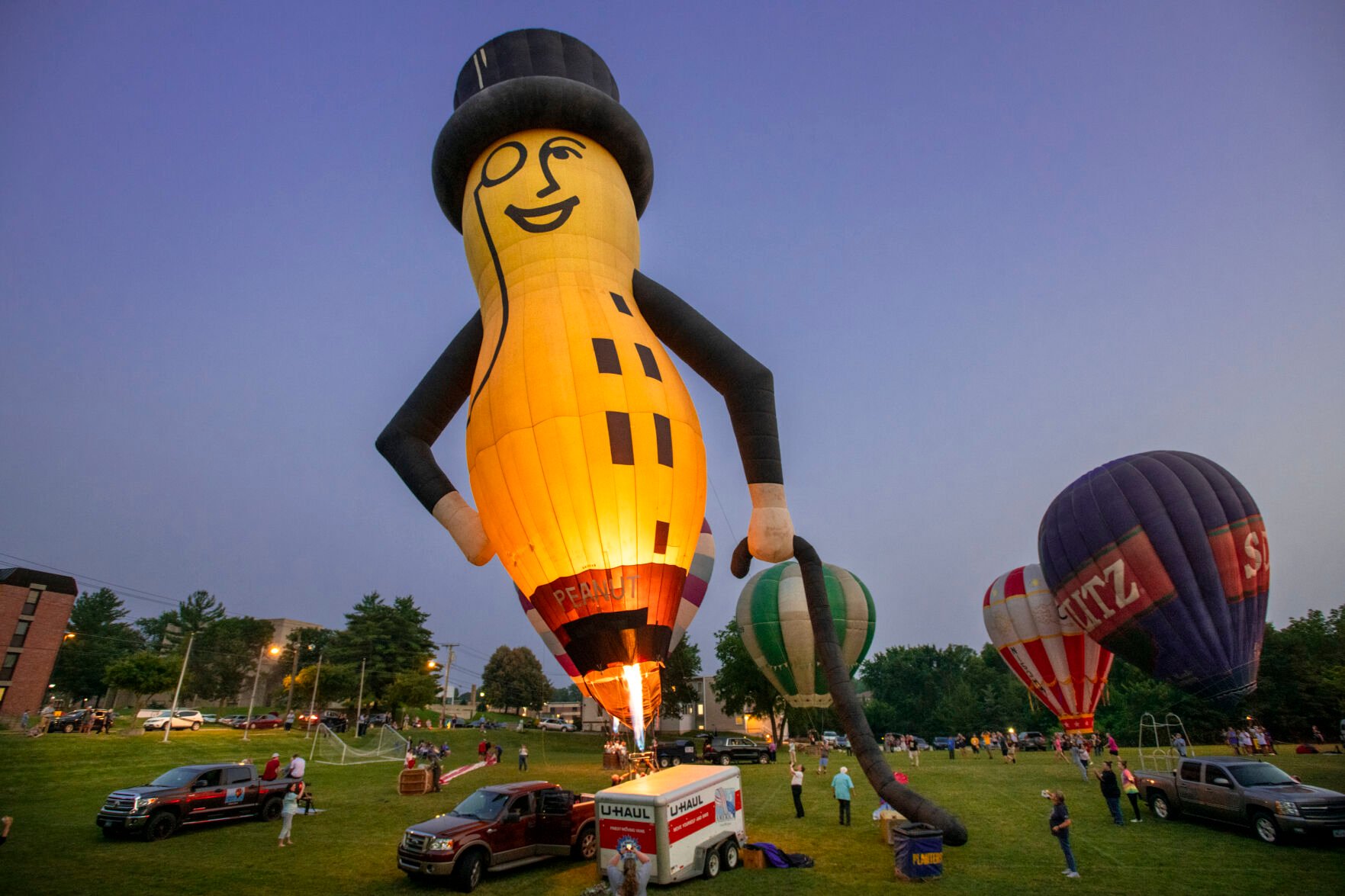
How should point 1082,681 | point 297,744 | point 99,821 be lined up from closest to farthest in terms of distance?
point 99,821
point 1082,681
point 297,744

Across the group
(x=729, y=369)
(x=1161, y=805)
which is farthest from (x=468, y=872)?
(x=1161, y=805)

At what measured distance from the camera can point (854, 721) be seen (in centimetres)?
1075

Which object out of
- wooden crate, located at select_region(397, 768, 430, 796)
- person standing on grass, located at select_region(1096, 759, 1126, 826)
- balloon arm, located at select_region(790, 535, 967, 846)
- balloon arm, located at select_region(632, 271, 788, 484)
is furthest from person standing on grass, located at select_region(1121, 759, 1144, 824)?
wooden crate, located at select_region(397, 768, 430, 796)

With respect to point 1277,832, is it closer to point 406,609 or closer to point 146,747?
point 146,747

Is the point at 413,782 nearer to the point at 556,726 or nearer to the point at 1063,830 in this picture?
the point at 1063,830

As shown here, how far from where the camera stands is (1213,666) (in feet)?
50.1

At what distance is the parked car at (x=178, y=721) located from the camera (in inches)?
1162

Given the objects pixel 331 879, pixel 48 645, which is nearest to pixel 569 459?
pixel 331 879

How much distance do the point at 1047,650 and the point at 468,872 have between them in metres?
18.6

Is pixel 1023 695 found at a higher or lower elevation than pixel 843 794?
higher

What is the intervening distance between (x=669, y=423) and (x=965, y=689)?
6077 centimetres

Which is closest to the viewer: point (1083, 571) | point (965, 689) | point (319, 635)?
point (1083, 571)

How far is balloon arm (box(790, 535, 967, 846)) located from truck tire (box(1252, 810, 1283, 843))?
162 inches

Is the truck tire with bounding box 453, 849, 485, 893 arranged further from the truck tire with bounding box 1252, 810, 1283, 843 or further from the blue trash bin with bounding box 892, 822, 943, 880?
the truck tire with bounding box 1252, 810, 1283, 843
